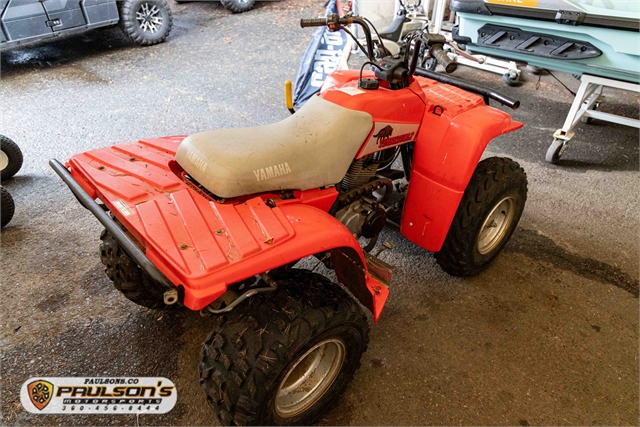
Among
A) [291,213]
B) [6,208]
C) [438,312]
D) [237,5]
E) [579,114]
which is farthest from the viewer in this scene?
[237,5]

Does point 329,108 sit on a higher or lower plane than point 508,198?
higher

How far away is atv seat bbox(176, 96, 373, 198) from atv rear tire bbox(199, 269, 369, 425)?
0.41m

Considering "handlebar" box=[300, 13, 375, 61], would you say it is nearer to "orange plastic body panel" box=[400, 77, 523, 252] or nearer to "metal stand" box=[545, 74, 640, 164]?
"orange plastic body panel" box=[400, 77, 523, 252]

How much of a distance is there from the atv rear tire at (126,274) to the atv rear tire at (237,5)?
245 inches

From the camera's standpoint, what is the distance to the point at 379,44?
210cm

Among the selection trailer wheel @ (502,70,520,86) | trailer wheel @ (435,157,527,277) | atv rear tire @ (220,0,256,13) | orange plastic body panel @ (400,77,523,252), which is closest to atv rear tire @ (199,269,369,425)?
orange plastic body panel @ (400,77,523,252)

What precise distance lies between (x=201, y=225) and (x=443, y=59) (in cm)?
120

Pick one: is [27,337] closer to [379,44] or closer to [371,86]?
[371,86]

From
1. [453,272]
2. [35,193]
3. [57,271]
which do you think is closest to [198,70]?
[35,193]

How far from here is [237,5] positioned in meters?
7.21

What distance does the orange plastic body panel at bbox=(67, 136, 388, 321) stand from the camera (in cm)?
131

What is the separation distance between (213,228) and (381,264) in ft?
2.96

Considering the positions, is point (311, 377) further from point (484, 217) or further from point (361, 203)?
point (484, 217)

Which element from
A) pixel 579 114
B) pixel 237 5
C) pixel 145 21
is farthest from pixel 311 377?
pixel 237 5
